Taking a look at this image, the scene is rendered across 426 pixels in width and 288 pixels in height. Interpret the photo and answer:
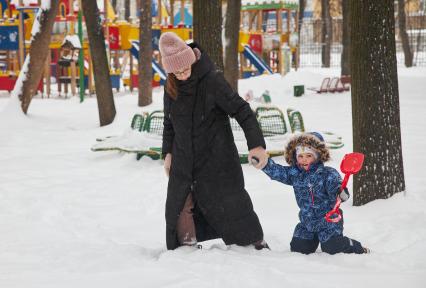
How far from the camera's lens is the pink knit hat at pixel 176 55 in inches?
167

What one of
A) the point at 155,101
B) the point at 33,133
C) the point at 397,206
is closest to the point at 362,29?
the point at 397,206

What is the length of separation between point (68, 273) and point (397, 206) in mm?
3092

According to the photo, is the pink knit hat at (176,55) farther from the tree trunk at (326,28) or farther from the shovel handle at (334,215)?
the tree trunk at (326,28)

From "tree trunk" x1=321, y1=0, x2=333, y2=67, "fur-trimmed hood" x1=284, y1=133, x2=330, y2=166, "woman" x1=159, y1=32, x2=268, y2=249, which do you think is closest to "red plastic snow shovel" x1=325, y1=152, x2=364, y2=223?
"fur-trimmed hood" x1=284, y1=133, x2=330, y2=166

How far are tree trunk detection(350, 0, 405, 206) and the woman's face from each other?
91.7 inches

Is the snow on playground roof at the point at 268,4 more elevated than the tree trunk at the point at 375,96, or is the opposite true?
the snow on playground roof at the point at 268,4

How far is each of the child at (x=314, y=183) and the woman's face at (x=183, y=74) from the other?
753 mm

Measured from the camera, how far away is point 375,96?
6.12 meters

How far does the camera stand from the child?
446 cm

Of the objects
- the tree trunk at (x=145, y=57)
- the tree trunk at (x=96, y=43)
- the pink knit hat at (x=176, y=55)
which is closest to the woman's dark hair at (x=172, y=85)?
the pink knit hat at (x=176, y=55)

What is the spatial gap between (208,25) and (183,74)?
463 cm

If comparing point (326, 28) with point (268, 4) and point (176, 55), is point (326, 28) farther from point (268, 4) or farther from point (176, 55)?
point (176, 55)

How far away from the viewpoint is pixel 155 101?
18.7 m

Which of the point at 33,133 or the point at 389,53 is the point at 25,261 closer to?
the point at 389,53
